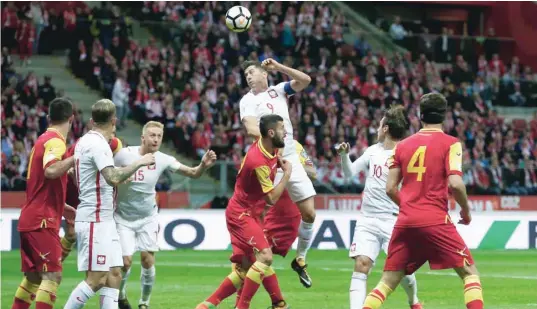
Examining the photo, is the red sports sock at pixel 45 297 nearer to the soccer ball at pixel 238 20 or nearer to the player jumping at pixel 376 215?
the player jumping at pixel 376 215

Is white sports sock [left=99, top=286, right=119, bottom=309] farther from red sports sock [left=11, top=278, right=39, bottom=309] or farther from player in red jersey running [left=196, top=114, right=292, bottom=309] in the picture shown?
player in red jersey running [left=196, top=114, right=292, bottom=309]

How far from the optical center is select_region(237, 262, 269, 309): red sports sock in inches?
397

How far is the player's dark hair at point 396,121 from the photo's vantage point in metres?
10.0

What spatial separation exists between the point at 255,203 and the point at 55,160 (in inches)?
80.6

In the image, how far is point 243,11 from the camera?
13.6 m

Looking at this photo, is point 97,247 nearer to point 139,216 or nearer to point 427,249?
point 139,216

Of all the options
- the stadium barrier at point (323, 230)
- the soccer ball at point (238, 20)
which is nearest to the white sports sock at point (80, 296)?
the soccer ball at point (238, 20)

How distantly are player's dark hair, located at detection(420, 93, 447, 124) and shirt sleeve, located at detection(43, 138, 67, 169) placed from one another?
329cm

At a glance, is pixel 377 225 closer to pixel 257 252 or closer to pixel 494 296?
pixel 257 252

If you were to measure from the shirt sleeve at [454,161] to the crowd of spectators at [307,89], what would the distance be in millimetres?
15217

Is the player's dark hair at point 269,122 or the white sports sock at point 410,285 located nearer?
the player's dark hair at point 269,122

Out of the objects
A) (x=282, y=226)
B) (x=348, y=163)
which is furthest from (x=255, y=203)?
(x=282, y=226)

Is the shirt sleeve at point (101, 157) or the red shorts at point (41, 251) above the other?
the shirt sleeve at point (101, 157)

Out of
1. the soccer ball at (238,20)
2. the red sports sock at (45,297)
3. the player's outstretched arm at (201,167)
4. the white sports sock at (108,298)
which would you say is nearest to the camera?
the red sports sock at (45,297)
